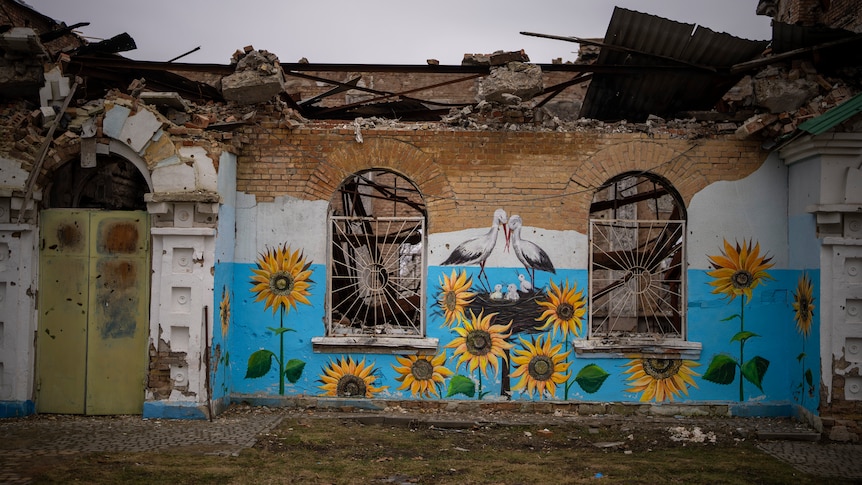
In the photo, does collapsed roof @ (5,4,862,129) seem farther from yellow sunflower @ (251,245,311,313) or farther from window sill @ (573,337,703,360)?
window sill @ (573,337,703,360)

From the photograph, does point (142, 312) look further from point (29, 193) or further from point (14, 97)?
point (14, 97)

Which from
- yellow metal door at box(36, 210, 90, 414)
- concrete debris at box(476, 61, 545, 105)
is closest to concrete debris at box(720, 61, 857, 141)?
concrete debris at box(476, 61, 545, 105)

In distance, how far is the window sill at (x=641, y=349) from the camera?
8.54 meters

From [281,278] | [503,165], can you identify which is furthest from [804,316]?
[281,278]

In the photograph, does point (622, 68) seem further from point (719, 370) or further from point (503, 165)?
point (719, 370)

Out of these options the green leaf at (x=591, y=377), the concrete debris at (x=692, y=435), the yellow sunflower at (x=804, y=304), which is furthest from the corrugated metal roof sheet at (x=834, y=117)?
the green leaf at (x=591, y=377)

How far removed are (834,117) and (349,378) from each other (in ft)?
20.5

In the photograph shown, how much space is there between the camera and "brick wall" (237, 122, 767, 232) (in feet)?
28.6

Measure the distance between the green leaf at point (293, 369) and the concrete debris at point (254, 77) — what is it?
3.30 meters

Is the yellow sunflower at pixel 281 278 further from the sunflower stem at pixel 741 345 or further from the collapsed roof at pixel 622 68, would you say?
the sunflower stem at pixel 741 345

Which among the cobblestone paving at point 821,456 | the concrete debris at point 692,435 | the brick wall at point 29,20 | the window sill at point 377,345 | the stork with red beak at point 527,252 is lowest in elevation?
the cobblestone paving at point 821,456

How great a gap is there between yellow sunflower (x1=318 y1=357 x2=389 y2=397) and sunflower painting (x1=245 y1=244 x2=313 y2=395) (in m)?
0.37

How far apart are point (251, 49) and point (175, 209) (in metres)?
2.19

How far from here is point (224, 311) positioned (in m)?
8.45
